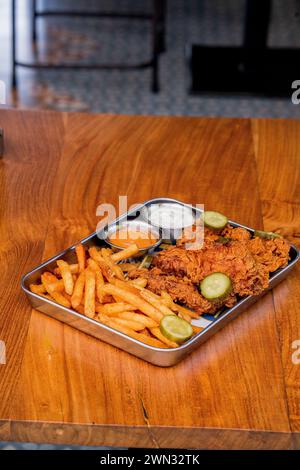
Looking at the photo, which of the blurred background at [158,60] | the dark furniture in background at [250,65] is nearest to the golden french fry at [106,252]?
the blurred background at [158,60]

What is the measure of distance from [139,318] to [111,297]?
0.29 feet

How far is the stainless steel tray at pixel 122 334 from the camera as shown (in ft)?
4.29

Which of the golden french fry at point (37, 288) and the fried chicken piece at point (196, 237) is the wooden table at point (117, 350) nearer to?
the golden french fry at point (37, 288)

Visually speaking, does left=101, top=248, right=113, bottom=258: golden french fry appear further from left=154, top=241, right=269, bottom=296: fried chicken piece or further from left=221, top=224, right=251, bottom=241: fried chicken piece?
left=221, top=224, right=251, bottom=241: fried chicken piece

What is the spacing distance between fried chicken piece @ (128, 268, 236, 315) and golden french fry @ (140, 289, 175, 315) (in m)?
0.04

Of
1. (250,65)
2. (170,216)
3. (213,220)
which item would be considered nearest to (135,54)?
(250,65)

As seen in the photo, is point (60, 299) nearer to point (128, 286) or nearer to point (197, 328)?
point (128, 286)

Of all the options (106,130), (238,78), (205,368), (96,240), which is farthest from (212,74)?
(205,368)

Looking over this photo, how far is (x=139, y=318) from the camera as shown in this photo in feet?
4.49

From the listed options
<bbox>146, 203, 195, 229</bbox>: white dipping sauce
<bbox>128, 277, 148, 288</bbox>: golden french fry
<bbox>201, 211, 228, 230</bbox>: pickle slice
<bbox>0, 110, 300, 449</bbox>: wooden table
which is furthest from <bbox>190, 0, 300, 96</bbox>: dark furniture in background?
<bbox>128, 277, 148, 288</bbox>: golden french fry

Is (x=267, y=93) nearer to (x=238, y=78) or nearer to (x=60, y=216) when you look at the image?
(x=238, y=78)

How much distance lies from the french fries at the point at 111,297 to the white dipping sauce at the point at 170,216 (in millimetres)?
206

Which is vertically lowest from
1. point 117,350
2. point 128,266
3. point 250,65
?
point 117,350

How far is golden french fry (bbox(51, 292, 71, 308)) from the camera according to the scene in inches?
55.9
